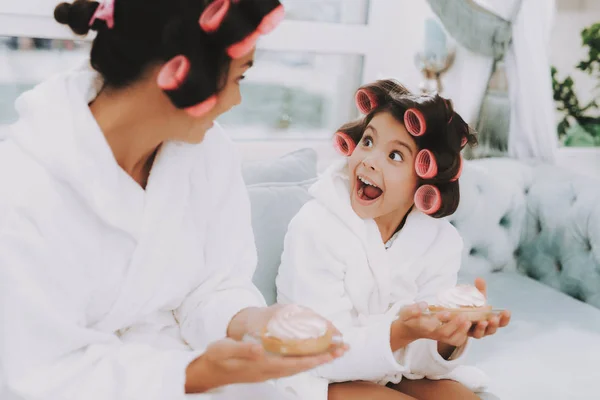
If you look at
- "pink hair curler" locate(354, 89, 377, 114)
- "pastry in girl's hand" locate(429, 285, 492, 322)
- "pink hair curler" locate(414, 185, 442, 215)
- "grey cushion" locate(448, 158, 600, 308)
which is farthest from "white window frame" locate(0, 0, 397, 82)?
"pastry in girl's hand" locate(429, 285, 492, 322)

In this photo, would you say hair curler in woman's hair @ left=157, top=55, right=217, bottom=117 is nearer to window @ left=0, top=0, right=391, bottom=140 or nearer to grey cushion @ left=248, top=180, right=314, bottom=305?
grey cushion @ left=248, top=180, right=314, bottom=305

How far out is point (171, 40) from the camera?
3.01 ft

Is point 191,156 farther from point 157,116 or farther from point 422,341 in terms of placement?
point 422,341

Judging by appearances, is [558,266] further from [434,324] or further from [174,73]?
[174,73]

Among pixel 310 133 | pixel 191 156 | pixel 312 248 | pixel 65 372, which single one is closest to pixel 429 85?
pixel 310 133

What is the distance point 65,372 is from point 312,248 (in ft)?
2.09

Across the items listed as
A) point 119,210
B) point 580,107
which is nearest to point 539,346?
point 119,210

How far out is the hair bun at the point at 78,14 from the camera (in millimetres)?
1026

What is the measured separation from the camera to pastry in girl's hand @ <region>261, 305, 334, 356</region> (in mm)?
995

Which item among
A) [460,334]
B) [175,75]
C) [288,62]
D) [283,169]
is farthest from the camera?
[288,62]

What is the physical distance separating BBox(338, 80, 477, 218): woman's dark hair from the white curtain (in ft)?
3.36

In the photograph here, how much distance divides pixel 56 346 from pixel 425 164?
0.85 m

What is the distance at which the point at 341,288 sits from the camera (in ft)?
4.82

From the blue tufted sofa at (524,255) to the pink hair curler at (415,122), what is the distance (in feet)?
1.32
